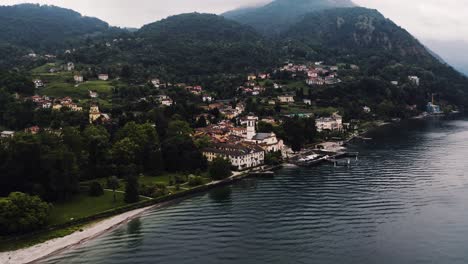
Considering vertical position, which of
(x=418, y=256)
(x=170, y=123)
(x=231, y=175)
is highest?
(x=170, y=123)

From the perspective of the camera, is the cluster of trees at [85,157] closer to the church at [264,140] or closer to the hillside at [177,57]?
the church at [264,140]

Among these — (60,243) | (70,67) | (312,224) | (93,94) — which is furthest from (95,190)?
(70,67)

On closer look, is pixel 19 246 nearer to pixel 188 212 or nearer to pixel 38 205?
pixel 38 205

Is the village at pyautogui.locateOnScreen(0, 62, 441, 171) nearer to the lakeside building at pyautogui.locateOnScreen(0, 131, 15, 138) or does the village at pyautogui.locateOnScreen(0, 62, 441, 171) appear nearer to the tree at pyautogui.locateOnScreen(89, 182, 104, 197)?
the lakeside building at pyautogui.locateOnScreen(0, 131, 15, 138)

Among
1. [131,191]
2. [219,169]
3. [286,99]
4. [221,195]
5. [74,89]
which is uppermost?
[74,89]

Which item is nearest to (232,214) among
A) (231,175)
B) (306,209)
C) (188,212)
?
(188,212)

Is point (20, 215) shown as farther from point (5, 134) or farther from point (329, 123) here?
point (329, 123)
